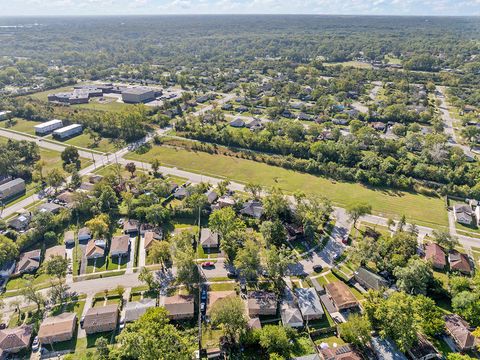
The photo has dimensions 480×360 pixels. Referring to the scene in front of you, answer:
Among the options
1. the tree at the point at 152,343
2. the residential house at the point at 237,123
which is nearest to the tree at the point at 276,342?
the tree at the point at 152,343

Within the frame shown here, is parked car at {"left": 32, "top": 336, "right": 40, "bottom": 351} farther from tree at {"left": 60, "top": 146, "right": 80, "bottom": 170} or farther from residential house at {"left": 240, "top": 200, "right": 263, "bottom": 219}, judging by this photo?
tree at {"left": 60, "top": 146, "right": 80, "bottom": 170}

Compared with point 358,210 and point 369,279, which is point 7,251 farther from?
point 358,210

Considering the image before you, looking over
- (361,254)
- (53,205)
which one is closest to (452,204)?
(361,254)

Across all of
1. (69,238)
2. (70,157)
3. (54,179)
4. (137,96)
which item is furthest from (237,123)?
(69,238)

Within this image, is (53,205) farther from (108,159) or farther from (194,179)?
(194,179)

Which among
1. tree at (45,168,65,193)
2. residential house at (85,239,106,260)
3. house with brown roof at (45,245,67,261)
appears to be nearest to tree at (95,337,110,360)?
residential house at (85,239,106,260)

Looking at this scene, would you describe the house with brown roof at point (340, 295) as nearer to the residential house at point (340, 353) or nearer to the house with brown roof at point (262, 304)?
the residential house at point (340, 353)
